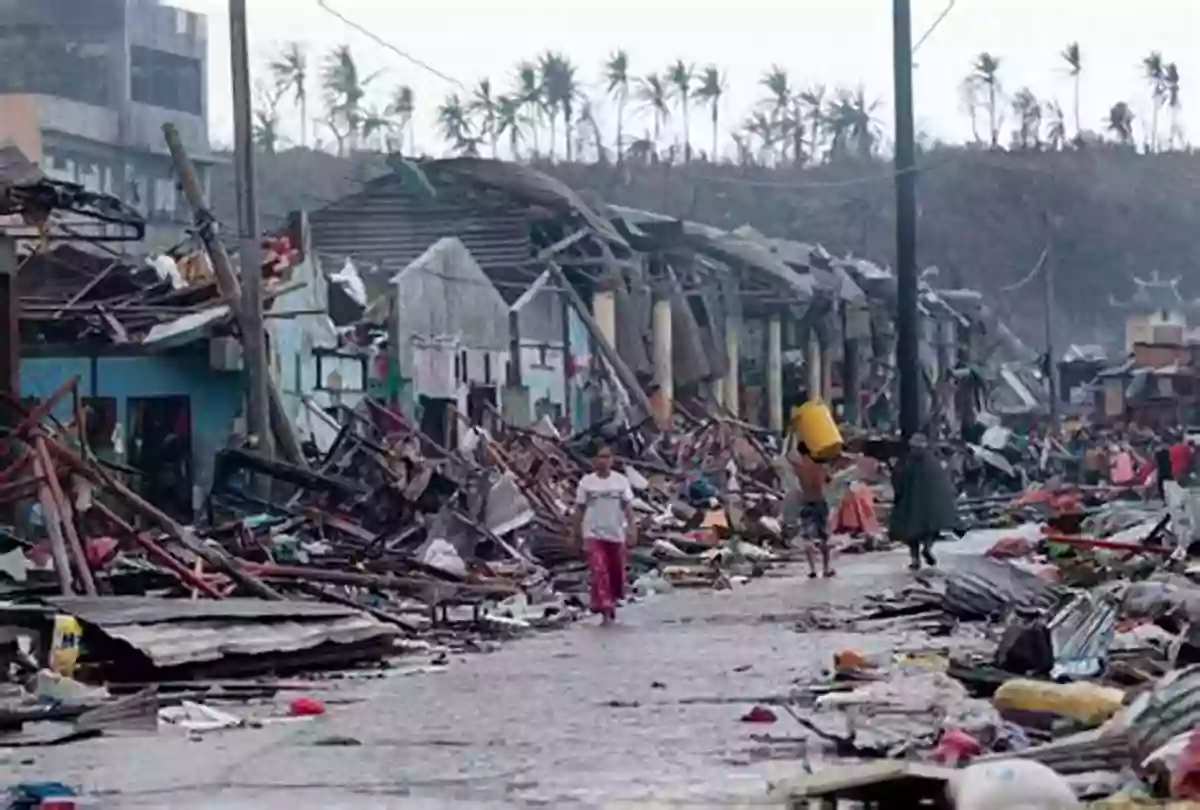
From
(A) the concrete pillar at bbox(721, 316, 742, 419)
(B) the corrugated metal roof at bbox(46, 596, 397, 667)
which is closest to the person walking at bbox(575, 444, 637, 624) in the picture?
(B) the corrugated metal roof at bbox(46, 596, 397, 667)

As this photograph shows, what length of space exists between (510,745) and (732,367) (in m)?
49.7

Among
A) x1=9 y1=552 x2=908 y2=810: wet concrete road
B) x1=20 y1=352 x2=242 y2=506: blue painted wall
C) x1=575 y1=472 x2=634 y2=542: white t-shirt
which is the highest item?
x1=20 y1=352 x2=242 y2=506: blue painted wall

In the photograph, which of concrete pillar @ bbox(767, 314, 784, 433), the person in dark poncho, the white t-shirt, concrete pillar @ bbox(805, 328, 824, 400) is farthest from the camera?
concrete pillar @ bbox(805, 328, 824, 400)

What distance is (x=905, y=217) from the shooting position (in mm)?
30250

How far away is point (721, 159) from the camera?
11331 cm

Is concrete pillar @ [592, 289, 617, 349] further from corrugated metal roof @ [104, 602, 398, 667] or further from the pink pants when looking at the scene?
corrugated metal roof @ [104, 602, 398, 667]

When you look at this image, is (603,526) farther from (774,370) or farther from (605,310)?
(774,370)

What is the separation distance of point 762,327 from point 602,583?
149 feet

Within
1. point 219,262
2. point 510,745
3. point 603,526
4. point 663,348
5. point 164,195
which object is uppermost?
point 164,195

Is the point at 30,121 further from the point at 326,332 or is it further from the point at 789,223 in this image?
the point at 789,223

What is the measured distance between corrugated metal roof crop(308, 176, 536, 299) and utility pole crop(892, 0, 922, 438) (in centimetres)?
1782

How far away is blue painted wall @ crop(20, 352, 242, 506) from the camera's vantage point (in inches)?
1128

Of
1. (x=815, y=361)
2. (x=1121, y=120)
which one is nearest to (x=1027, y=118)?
(x=1121, y=120)

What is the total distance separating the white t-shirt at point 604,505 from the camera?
19469 millimetres
